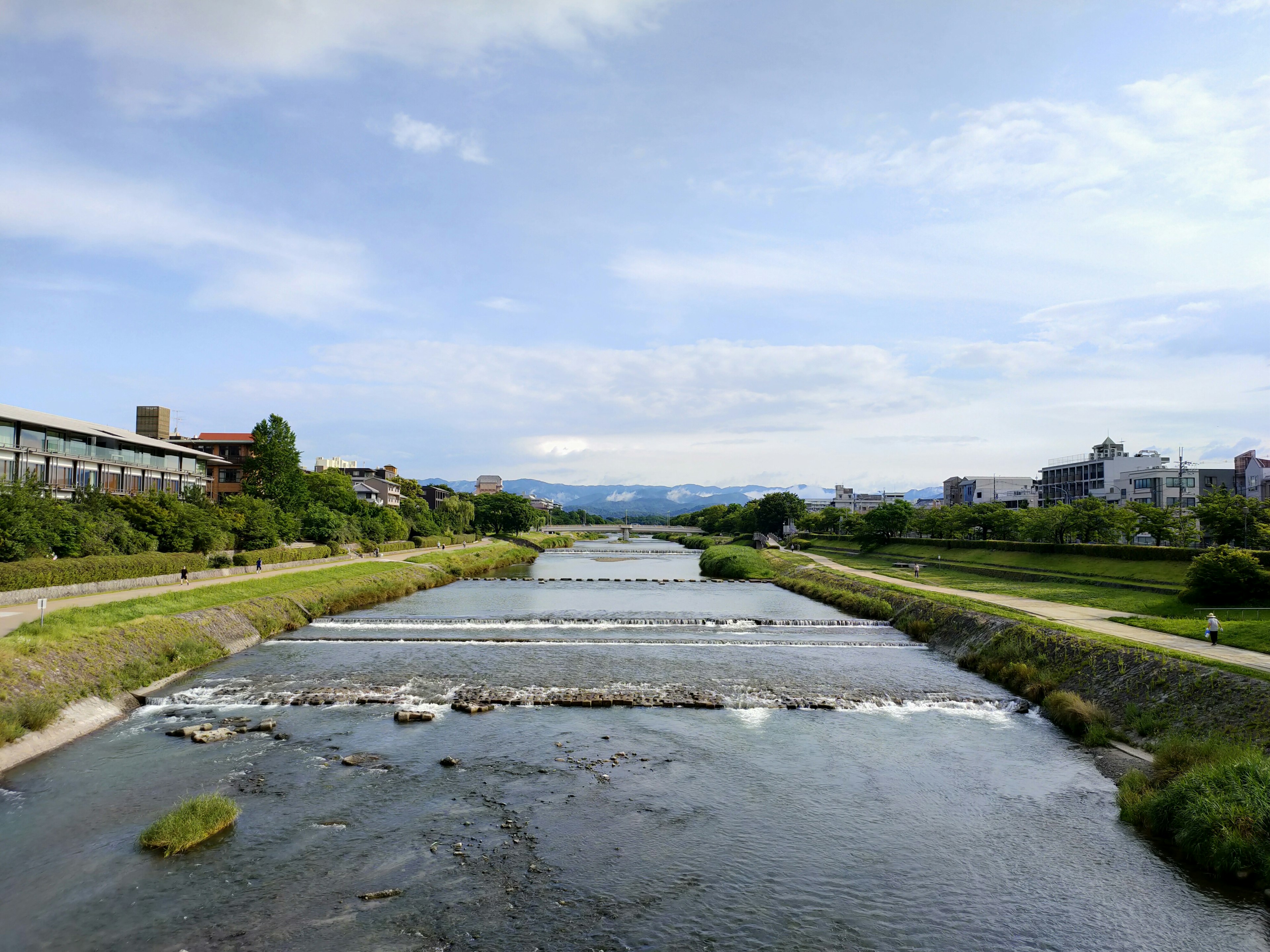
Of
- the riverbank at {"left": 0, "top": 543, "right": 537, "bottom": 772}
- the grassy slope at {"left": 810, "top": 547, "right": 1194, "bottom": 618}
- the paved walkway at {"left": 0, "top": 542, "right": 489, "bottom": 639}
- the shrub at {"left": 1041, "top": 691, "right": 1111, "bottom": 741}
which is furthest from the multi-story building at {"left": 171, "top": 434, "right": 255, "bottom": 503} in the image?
the shrub at {"left": 1041, "top": 691, "right": 1111, "bottom": 741}

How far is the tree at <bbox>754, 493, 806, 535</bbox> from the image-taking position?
505 feet

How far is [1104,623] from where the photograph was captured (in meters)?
35.6

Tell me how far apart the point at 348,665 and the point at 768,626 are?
2674cm

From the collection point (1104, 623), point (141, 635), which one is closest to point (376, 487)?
point (141, 635)

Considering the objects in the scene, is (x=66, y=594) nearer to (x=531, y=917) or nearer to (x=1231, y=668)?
(x=531, y=917)

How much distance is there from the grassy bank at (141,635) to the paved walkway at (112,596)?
937mm

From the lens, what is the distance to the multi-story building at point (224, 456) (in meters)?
104

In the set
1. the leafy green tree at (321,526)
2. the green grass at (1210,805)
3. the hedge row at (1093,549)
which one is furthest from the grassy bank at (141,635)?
the hedge row at (1093,549)

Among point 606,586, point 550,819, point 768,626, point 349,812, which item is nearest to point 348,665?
point 349,812

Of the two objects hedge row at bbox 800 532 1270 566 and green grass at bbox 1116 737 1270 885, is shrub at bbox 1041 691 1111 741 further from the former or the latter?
hedge row at bbox 800 532 1270 566

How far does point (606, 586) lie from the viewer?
77562 millimetres

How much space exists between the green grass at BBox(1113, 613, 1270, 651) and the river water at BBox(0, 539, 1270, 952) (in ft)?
29.7

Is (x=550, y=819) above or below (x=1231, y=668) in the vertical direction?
below

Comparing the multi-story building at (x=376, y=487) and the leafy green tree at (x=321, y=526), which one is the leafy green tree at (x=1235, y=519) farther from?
the multi-story building at (x=376, y=487)
